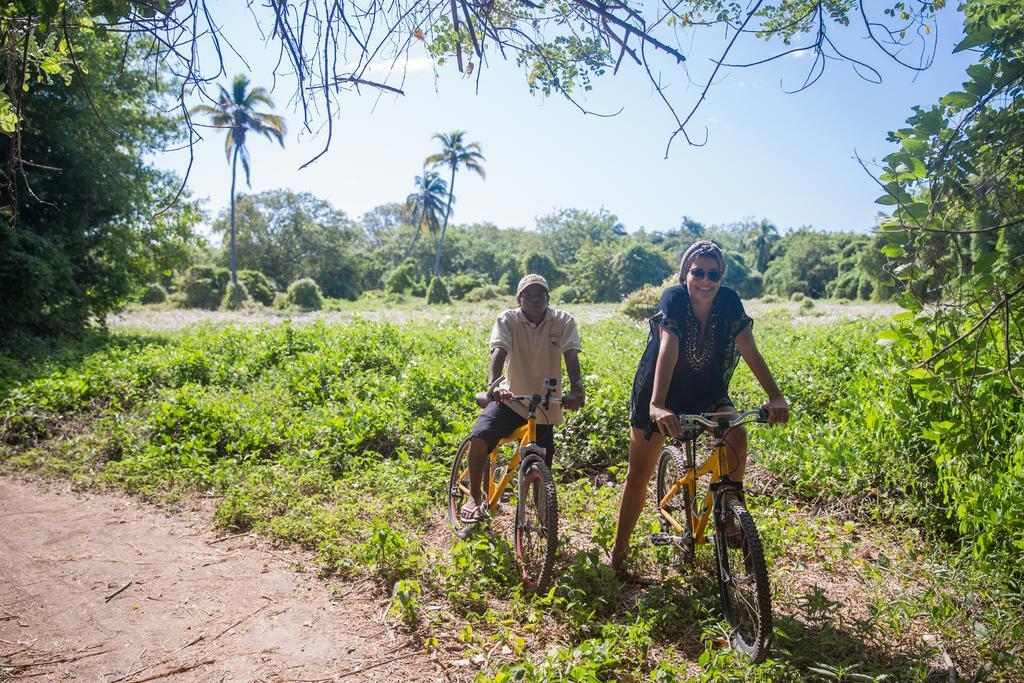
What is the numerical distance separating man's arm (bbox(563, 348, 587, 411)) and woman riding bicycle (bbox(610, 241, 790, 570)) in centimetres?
48

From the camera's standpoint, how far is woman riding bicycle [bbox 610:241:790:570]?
10.6 ft

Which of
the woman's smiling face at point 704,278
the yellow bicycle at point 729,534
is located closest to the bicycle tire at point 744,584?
the yellow bicycle at point 729,534

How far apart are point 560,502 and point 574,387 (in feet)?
4.85

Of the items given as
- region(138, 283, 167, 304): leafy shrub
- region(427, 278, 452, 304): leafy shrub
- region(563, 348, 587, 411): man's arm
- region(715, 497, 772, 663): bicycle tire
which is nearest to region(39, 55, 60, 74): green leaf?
region(563, 348, 587, 411): man's arm

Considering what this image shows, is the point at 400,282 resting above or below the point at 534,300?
above

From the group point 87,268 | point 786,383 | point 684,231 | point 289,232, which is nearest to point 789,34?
point 786,383

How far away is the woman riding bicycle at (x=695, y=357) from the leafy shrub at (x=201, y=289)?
1336 inches

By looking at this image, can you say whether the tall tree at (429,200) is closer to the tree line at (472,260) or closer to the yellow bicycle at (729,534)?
the tree line at (472,260)

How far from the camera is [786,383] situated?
7703 millimetres

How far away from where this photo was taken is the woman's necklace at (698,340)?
334cm

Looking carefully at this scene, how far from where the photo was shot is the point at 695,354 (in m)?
3.37

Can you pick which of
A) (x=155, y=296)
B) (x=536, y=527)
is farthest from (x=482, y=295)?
(x=536, y=527)

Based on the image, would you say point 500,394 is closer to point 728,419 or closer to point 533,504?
point 533,504

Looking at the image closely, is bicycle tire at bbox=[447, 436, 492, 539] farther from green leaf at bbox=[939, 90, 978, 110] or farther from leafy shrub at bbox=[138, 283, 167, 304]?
leafy shrub at bbox=[138, 283, 167, 304]
